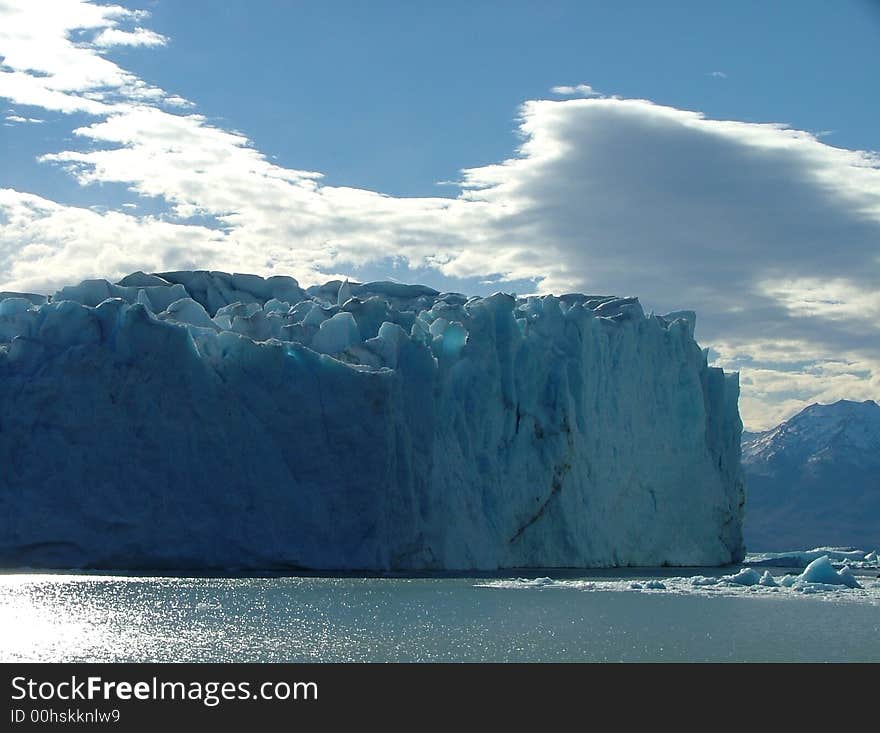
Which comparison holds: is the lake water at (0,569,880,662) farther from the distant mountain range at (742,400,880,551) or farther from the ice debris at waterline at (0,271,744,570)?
the distant mountain range at (742,400,880,551)

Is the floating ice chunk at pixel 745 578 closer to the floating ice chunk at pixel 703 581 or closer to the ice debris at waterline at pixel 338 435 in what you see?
the floating ice chunk at pixel 703 581

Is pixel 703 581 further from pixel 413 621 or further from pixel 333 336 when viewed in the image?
pixel 413 621

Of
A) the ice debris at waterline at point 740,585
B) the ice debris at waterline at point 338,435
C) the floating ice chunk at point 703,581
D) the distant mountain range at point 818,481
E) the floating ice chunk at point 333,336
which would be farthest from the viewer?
the distant mountain range at point 818,481

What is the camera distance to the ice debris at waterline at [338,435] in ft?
77.8

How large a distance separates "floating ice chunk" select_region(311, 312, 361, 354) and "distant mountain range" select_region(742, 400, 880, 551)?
→ 6859 centimetres

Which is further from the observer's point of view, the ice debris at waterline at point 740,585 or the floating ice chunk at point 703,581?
the floating ice chunk at point 703,581

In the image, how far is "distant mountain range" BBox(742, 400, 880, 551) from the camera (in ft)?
357

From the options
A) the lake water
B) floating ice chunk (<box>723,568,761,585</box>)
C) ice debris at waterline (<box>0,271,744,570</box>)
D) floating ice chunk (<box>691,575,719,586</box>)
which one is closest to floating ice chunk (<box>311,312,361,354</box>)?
ice debris at waterline (<box>0,271,744,570</box>)

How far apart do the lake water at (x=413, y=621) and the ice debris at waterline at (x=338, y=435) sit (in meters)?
1.40

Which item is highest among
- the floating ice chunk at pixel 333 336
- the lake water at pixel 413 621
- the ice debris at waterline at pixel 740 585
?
the floating ice chunk at pixel 333 336

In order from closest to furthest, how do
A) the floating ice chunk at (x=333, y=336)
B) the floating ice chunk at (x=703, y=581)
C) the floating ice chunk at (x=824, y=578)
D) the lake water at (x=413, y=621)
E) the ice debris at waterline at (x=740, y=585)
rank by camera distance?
the lake water at (x=413, y=621)
the ice debris at waterline at (x=740, y=585)
the floating ice chunk at (x=703, y=581)
the floating ice chunk at (x=824, y=578)
the floating ice chunk at (x=333, y=336)

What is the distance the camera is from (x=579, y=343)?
31562mm

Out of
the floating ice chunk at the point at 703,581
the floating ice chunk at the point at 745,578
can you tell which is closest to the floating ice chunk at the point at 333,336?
the floating ice chunk at the point at 703,581
